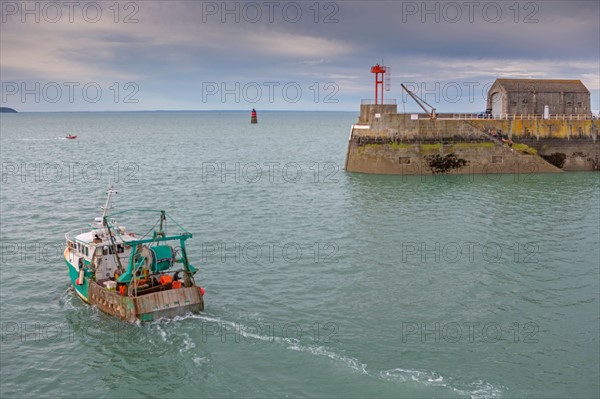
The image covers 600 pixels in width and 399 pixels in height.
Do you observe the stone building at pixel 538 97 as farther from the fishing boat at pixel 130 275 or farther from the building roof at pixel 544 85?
the fishing boat at pixel 130 275

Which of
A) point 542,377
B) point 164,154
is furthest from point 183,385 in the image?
point 164,154

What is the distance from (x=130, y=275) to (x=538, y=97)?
164ft

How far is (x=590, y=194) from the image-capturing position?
4812 centimetres

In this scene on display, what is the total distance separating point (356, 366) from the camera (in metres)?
18.9

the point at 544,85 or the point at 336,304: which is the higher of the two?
the point at 544,85

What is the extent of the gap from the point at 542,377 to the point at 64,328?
16.8m

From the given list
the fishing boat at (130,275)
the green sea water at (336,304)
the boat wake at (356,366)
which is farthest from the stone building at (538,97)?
the boat wake at (356,366)

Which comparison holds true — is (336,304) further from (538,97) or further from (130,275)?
(538,97)

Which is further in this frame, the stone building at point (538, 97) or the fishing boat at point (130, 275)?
the stone building at point (538, 97)

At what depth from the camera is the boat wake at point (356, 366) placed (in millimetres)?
17500

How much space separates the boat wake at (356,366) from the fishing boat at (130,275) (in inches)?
26.2

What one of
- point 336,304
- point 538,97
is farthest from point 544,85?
point 336,304

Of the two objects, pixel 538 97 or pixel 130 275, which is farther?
pixel 538 97

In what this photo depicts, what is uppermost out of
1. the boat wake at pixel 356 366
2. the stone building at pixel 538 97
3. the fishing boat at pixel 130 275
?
the stone building at pixel 538 97
